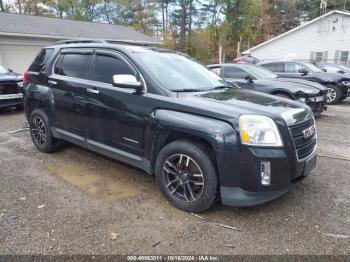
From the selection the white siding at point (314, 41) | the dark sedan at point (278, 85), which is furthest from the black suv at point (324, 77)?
the white siding at point (314, 41)

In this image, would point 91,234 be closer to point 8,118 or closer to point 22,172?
point 22,172

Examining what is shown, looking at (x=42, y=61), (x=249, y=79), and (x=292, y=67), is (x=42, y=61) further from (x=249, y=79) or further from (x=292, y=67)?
(x=292, y=67)

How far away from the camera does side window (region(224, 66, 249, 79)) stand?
9027 mm

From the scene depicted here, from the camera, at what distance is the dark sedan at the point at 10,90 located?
855cm

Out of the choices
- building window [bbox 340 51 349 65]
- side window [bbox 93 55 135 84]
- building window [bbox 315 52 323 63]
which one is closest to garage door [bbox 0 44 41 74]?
side window [bbox 93 55 135 84]

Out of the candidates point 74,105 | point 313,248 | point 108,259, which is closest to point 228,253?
point 313,248

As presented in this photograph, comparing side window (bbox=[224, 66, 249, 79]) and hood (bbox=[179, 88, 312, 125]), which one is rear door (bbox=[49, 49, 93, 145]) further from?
side window (bbox=[224, 66, 249, 79])

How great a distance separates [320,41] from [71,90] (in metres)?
26.0

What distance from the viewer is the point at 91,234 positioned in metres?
2.99

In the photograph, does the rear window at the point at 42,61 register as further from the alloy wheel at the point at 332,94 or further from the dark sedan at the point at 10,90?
the alloy wheel at the point at 332,94

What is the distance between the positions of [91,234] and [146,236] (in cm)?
53

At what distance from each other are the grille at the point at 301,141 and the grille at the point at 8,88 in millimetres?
8066

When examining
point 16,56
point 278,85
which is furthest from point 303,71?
point 16,56

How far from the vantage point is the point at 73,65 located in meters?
4.66
